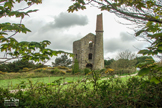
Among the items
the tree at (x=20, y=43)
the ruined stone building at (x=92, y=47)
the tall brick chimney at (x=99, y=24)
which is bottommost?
the tree at (x=20, y=43)

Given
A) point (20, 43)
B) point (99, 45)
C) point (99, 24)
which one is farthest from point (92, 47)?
point (20, 43)

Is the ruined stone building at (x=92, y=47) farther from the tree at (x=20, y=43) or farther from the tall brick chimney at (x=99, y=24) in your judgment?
the tree at (x=20, y=43)

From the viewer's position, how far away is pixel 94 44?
70.4 ft

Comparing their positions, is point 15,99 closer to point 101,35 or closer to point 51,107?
point 51,107

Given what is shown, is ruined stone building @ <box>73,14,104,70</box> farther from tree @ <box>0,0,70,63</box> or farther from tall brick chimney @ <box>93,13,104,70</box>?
tree @ <box>0,0,70,63</box>

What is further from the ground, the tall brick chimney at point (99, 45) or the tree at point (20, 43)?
the tall brick chimney at point (99, 45)

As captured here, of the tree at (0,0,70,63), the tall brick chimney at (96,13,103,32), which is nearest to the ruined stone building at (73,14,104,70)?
the tall brick chimney at (96,13,103,32)

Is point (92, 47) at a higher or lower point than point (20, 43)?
higher

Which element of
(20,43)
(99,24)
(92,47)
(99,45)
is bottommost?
(20,43)

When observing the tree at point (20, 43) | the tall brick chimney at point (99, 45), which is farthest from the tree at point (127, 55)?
the tree at point (20, 43)

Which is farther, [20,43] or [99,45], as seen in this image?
[99,45]

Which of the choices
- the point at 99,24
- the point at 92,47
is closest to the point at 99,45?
the point at 92,47

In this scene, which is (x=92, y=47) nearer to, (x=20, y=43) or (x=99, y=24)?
(x=99, y=24)

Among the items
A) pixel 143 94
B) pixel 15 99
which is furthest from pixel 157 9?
pixel 15 99
